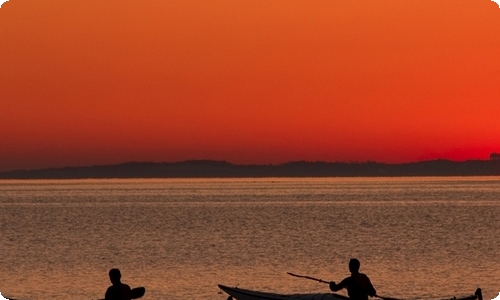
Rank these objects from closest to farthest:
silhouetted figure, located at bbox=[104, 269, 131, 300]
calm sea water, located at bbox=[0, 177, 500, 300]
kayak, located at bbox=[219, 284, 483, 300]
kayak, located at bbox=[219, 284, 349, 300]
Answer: silhouetted figure, located at bbox=[104, 269, 131, 300]
kayak, located at bbox=[219, 284, 483, 300]
kayak, located at bbox=[219, 284, 349, 300]
calm sea water, located at bbox=[0, 177, 500, 300]

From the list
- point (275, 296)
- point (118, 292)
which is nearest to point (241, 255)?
point (275, 296)

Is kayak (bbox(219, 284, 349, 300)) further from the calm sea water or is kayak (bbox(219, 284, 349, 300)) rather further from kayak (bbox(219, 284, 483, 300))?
the calm sea water

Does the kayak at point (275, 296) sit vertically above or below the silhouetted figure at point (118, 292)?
below

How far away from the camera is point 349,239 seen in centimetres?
7475

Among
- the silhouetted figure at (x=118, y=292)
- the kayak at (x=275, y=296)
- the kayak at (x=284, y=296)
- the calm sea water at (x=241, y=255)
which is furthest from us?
the calm sea water at (x=241, y=255)

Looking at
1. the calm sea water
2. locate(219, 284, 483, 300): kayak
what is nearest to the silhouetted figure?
locate(219, 284, 483, 300): kayak

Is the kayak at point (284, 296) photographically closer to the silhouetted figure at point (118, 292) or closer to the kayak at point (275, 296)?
the kayak at point (275, 296)

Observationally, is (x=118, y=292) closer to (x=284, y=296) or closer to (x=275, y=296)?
(x=284, y=296)

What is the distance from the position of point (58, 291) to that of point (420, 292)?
43.8ft

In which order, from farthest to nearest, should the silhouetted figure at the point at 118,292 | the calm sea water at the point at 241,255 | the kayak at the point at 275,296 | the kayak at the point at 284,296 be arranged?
the calm sea water at the point at 241,255 → the kayak at the point at 275,296 → the kayak at the point at 284,296 → the silhouetted figure at the point at 118,292

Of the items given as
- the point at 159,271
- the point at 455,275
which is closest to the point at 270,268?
the point at 159,271

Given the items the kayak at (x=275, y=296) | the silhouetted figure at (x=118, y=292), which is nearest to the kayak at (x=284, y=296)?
the kayak at (x=275, y=296)

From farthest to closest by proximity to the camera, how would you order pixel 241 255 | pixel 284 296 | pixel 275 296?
pixel 241 255 → pixel 275 296 → pixel 284 296

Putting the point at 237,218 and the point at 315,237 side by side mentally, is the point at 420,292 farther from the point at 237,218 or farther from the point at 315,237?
the point at 237,218
